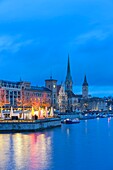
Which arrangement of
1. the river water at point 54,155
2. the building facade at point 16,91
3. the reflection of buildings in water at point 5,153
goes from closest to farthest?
1. the river water at point 54,155
2. the reflection of buildings in water at point 5,153
3. the building facade at point 16,91

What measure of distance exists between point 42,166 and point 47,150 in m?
11.5

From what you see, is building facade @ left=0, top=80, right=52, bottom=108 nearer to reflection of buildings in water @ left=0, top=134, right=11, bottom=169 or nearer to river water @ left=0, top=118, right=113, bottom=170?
reflection of buildings in water @ left=0, top=134, right=11, bottom=169

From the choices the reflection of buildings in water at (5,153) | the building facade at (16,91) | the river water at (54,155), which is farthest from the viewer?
the building facade at (16,91)

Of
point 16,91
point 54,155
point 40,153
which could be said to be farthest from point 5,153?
point 16,91

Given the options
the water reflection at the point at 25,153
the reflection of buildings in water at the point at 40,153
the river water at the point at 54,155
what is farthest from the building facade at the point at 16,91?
the river water at the point at 54,155

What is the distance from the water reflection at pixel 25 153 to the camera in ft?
139

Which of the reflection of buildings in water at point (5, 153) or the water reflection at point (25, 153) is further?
the reflection of buildings in water at point (5, 153)

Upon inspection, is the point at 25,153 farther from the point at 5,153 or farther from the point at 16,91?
the point at 16,91


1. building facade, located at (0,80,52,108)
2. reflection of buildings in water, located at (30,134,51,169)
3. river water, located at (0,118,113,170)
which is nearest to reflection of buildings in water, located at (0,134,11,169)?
river water, located at (0,118,113,170)

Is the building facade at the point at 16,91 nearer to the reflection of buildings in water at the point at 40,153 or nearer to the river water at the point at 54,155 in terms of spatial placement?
the reflection of buildings in water at the point at 40,153

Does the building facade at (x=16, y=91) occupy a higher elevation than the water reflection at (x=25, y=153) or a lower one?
higher

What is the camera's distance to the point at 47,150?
53.3 meters

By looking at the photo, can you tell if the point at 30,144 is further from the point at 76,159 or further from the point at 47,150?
the point at 76,159

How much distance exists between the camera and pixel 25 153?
5059 centimetres
